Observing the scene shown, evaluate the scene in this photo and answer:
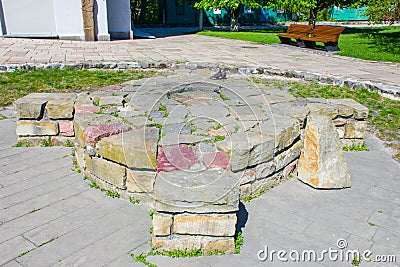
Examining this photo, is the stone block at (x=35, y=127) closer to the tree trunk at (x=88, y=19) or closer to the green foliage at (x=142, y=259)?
the green foliage at (x=142, y=259)

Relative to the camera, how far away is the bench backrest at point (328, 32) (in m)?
11.4

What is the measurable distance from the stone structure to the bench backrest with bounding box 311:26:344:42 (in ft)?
24.2

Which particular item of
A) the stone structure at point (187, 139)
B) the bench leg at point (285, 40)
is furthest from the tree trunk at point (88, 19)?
the stone structure at point (187, 139)

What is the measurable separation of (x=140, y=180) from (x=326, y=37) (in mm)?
10216

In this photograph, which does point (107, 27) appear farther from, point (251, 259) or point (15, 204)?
point (251, 259)

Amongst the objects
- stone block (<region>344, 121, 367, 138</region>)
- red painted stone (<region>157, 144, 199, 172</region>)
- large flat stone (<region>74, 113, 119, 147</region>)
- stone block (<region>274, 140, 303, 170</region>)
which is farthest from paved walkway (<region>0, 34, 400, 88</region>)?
large flat stone (<region>74, 113, 119, 147</region>)

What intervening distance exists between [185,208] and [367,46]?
12.9 meters

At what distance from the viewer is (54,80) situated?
23.3ft

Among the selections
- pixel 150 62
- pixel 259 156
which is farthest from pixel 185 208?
pixel 150 62

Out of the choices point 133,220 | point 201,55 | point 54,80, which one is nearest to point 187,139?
point 133,220

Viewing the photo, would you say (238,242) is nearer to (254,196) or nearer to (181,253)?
(181,253)

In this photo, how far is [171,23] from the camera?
961 inches

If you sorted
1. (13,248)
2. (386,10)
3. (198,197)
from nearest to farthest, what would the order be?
1. (198,197)
2. (13,248)
3. (386,10)

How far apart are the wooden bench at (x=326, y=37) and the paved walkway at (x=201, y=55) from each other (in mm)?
502
